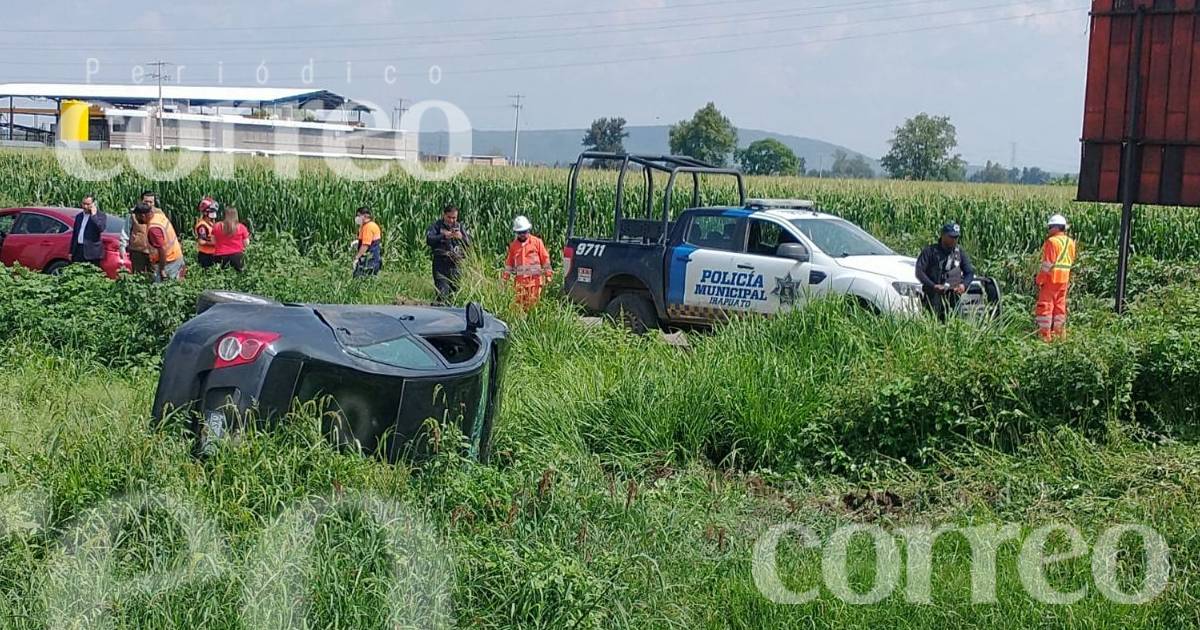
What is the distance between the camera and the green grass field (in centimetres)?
461

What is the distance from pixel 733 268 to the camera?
520 inches

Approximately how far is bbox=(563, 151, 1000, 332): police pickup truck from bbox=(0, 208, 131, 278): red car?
27.7 ft

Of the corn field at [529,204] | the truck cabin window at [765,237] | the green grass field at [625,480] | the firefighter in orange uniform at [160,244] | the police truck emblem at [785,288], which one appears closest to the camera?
the green grass field at [625,480]

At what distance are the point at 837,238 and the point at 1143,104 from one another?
11.0 ft

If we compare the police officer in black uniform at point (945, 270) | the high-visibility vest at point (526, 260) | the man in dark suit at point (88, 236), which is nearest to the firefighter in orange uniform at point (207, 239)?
the man in dark suit at point (88, 236)

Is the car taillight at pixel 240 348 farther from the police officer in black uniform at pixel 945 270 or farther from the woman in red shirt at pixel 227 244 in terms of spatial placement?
the woman in red shirt at pixel 227 244

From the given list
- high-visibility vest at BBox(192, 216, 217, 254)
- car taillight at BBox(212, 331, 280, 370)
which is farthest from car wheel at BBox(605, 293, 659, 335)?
car taillight at BBox(212, 331, 280, 370)

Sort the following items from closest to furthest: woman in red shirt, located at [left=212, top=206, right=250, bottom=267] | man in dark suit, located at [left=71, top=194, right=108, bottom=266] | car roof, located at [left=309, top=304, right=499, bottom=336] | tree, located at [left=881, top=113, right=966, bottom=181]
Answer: car roof, located at [left=309, top=304, right=499, bottom=336] < woman in red shirt, located at [left=212, top=206, right=250, bottom=267] < man in dark suit, located at [left=71, top=194, right=108, bottom=266] < tree, located at [left=881, top=113, right=966, bottom=181]

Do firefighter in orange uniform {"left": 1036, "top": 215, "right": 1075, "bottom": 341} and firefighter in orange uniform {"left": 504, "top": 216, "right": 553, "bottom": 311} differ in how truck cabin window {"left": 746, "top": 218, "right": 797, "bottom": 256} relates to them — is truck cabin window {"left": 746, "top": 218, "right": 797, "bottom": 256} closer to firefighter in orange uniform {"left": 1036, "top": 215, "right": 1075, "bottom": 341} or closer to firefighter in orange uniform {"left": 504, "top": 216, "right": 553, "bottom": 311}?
firefighter in orange uniform {"left": 504, "top": 216, "right": 553, "bottom": 311}

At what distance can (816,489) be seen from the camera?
7.31 meters

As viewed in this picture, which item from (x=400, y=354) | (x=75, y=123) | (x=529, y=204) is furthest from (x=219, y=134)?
(x=400, y=354)

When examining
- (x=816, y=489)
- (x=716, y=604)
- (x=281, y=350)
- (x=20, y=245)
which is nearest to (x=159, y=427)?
(x=281, y=350)

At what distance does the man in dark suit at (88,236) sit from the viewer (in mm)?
18125

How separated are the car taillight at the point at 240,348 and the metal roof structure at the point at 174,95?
74683 mm
